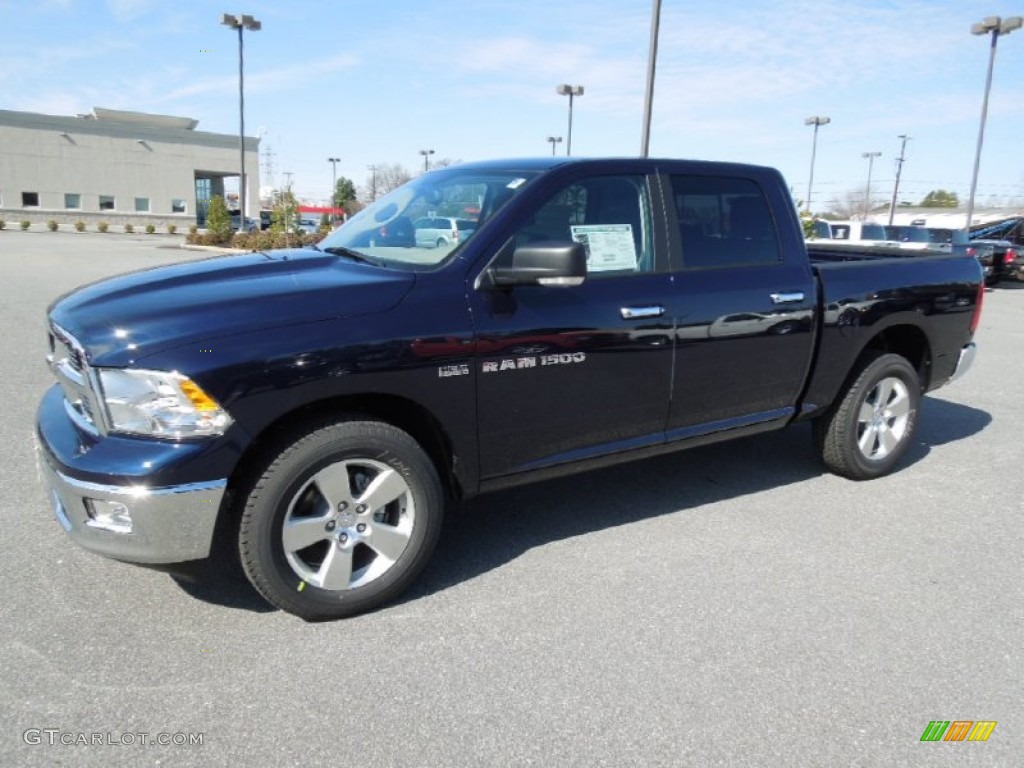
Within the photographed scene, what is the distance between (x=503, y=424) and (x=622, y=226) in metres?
1.19

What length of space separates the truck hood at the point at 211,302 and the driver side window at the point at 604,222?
781 millimetres

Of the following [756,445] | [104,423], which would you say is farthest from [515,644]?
[756,445]

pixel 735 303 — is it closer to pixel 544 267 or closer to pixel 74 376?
pixel 544 267

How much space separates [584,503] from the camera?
4.37 meters

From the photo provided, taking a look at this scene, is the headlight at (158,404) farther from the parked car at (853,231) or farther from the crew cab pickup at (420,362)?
the parked car at (853,231)

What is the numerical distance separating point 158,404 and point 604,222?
215cm

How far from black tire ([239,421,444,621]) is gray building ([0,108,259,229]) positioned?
56.0m

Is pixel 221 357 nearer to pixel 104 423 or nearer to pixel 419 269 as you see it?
pixel 104 423

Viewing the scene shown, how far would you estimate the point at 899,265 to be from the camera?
4.81m

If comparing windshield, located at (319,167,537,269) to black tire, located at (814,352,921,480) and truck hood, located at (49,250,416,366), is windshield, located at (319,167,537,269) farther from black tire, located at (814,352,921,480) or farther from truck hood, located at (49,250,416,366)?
black tire, located at (814,352,921,480)

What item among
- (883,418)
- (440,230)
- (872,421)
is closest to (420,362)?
(440,230)

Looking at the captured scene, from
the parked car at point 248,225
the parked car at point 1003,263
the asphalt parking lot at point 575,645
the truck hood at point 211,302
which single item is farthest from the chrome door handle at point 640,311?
the parked car at point 248,225

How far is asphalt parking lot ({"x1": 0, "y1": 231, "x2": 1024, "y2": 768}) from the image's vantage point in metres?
2.40

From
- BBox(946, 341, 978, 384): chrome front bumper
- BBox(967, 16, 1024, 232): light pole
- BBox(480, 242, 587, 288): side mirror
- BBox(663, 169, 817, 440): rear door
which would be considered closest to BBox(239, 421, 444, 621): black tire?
BBox(480, 242, 587, 288): side mirror
